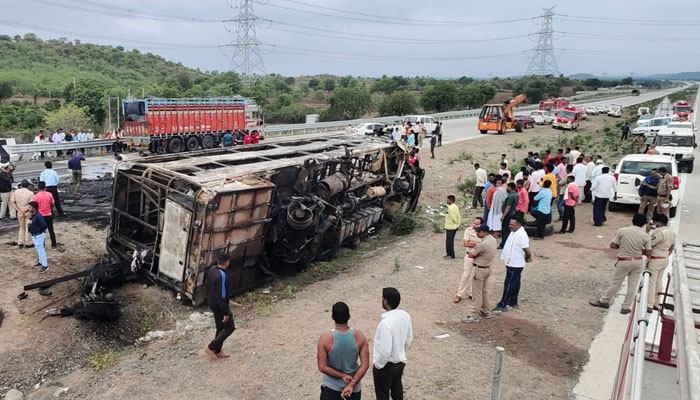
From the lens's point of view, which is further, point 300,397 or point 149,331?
point 149,331

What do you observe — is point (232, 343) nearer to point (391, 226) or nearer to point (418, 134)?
point (391, 226)

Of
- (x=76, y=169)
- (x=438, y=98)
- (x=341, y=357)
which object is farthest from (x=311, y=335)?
(x=438, y=98)

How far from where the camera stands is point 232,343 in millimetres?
7027

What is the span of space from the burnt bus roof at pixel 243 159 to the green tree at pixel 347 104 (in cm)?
3792

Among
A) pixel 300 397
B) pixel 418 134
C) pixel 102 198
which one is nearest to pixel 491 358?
pixel 300 397

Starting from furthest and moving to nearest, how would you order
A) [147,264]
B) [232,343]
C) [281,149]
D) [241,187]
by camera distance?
[281,149] → [147,264] → [241,187] → [232,343]

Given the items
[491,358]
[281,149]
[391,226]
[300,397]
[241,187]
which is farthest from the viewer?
[391,226]

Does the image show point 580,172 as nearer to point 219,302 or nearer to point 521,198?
point 521,198

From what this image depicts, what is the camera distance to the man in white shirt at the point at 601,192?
1198 centimetres

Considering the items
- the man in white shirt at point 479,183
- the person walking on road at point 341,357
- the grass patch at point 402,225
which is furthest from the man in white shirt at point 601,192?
the person walking on road at point 341,357

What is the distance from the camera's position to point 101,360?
6.94 metres

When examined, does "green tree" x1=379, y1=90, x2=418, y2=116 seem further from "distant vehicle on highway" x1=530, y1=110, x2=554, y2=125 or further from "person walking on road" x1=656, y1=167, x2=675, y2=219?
"person walking on road" x1=656, y1=167, x2=675, y2=219

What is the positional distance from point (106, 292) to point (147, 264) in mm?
801

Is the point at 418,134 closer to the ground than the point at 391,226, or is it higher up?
higher up
